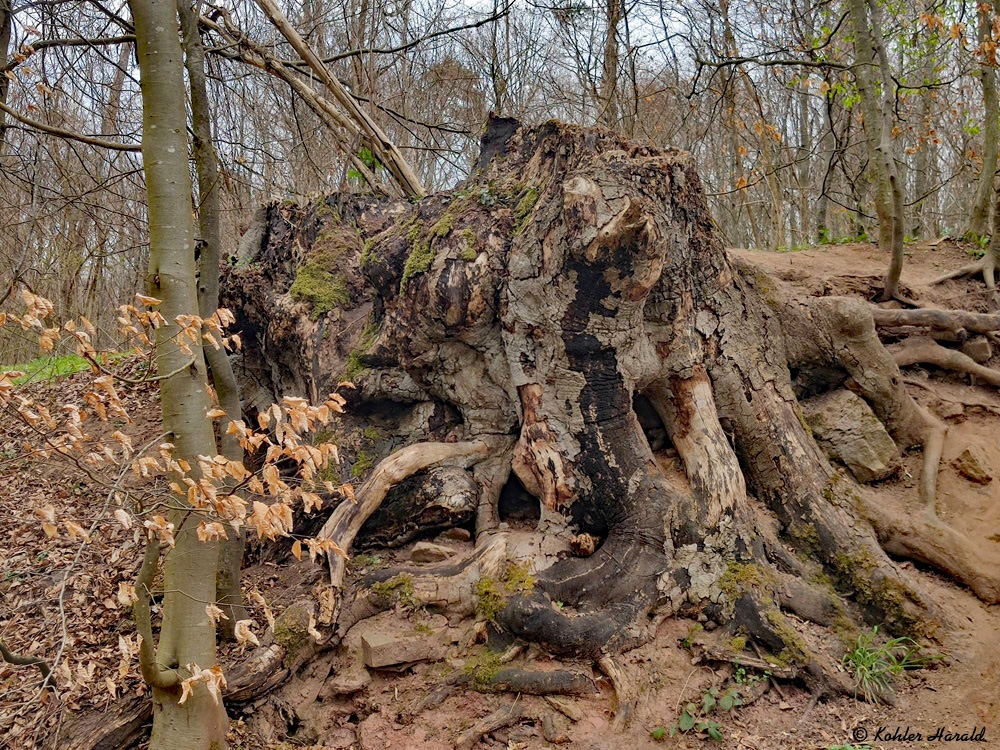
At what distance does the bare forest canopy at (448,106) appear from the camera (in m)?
5.23

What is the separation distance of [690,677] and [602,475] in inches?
56.1

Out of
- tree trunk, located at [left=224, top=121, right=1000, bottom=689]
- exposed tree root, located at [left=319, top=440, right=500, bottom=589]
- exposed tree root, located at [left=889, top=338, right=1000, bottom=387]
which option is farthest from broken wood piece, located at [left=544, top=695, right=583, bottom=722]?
exposed tree root, located at [left=889, top=338, right=1000, bottom=387]

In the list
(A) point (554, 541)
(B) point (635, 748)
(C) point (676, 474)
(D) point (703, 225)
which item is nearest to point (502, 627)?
(A) point (554, 541)

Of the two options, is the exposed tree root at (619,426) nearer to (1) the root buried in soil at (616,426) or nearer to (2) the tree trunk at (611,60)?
(1) the root buried in soil at (616,426)

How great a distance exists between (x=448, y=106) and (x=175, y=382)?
12500mm

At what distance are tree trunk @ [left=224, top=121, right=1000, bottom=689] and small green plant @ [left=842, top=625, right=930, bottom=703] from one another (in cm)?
12

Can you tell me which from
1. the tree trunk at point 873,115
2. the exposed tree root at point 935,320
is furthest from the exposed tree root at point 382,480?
the tree trunk at point 873,115

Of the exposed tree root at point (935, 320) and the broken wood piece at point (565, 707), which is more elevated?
the exposed tree root at point (935, 320)

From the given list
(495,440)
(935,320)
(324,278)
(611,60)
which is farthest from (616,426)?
(611,60)

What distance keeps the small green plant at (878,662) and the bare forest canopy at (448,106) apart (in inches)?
169

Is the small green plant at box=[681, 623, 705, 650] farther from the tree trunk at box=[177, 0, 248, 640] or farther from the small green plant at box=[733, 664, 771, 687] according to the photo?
the tree trunk at box=[177, 0, 248, 640]

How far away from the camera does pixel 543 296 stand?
4.57m

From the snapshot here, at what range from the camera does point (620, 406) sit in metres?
4.66

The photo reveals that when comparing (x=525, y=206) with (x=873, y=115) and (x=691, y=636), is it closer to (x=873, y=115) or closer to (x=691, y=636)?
(x=691, y=636)
